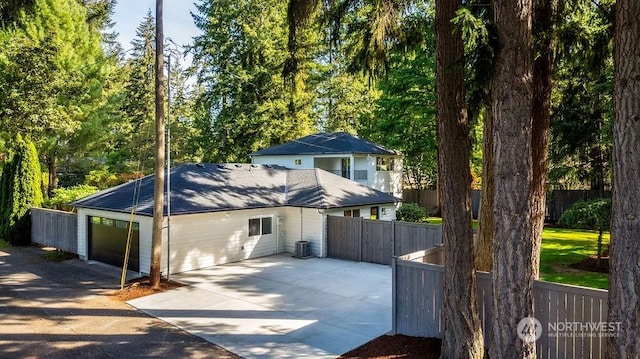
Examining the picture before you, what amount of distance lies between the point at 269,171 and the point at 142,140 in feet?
51.2

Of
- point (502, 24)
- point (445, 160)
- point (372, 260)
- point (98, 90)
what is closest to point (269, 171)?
point (372, 260)

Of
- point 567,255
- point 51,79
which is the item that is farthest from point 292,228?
point 51,79

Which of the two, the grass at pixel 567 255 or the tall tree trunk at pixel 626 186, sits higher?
the tall tree trunk at pixel 626 186

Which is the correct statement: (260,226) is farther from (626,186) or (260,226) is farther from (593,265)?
(626,186)

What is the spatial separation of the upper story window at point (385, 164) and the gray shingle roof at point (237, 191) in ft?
29.9

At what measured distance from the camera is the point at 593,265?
13.7m

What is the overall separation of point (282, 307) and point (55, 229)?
41.6 ft

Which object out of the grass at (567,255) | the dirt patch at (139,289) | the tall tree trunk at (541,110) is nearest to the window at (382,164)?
the grass at (567,255)

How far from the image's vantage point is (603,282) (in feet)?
38.6

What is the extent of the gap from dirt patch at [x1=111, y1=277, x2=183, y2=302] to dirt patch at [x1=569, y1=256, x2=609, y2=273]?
12234 millimetres

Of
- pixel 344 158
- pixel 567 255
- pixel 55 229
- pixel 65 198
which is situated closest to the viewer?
pixel 567 255

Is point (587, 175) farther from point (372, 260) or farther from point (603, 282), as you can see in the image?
point (372, 260)

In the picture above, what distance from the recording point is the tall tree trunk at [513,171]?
5.34 metres

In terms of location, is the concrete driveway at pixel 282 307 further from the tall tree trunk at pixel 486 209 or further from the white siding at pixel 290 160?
the white siding at pixel 290 160
